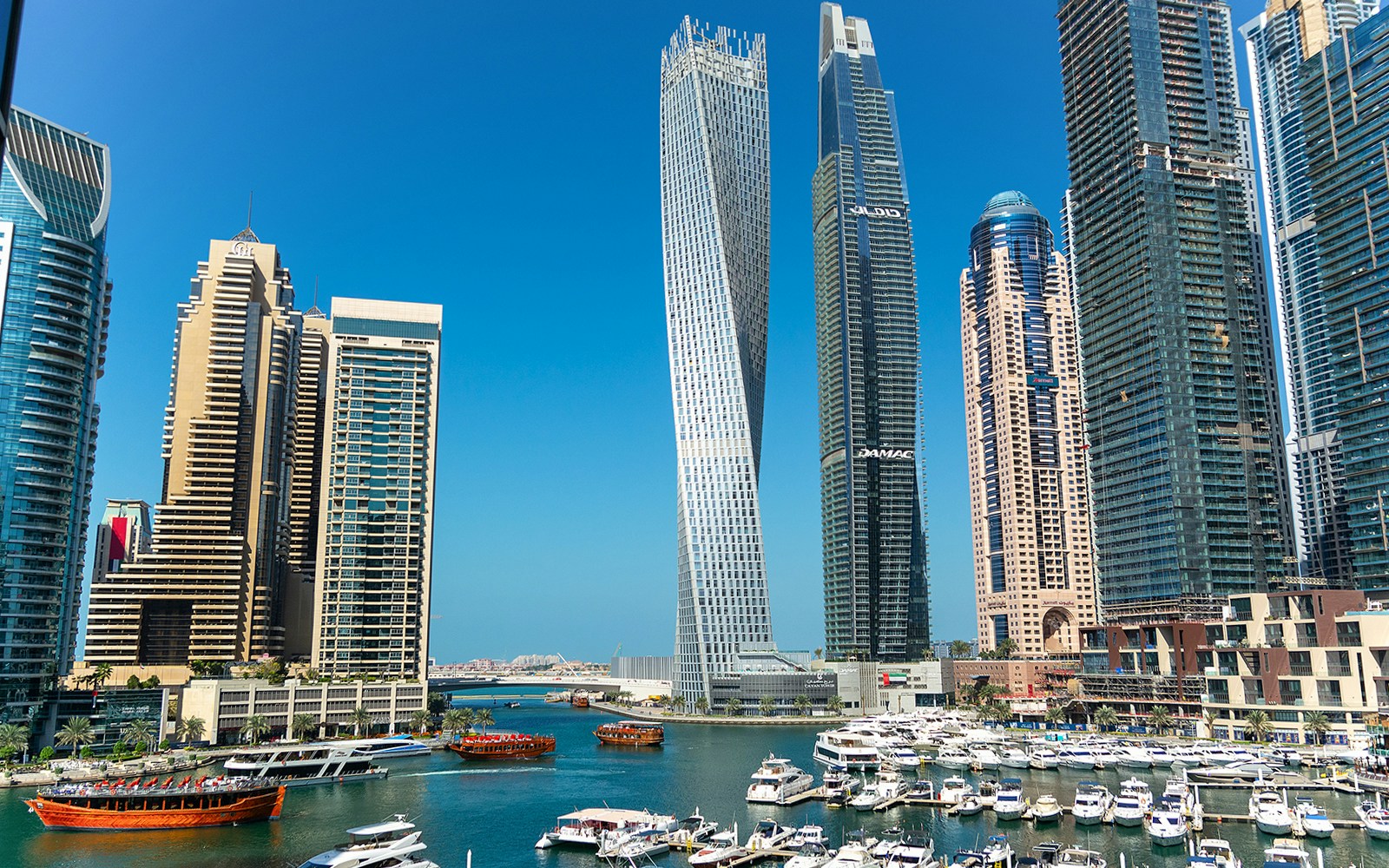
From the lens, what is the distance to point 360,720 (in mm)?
181125

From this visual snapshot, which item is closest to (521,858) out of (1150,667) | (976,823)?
(976,823)

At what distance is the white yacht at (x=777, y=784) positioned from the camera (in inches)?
4304

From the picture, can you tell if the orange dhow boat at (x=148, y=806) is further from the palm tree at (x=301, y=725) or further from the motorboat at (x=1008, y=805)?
the motorboat at (x=1008, y=805)

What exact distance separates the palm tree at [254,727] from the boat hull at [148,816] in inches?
2531

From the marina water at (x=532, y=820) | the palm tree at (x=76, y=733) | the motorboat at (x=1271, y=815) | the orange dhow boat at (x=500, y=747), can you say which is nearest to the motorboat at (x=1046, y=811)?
the marina water at (x=532, y=820)

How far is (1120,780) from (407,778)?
8998 centimetres

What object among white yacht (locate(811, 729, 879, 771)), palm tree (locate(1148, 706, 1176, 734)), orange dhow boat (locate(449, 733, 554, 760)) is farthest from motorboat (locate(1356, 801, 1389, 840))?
orange dhow boat (locate(449, 733, 554, 760))

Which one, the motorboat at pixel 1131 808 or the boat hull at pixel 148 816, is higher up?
the motorboat at pixel 1131 808

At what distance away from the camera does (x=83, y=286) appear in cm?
16188

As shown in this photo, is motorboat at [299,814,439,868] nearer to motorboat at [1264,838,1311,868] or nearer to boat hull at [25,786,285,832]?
boat hull at [25,786,285,832]

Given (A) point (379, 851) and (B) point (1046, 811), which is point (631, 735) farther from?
(A) point (379, 851)

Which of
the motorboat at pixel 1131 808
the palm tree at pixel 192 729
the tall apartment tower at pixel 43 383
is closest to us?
the motorboat at pixel 1131 808

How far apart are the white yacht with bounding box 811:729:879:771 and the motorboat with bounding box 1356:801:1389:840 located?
55943 millimetres

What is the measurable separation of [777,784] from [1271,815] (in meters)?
46.7
